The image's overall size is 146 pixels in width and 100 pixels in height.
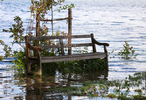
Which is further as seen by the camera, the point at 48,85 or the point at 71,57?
the point at 71,57

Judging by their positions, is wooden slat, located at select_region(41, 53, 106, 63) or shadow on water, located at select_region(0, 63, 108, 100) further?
wooden slat, located at select_region(41, 53, 106, 63)

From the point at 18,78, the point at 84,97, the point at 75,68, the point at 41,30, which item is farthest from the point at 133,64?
the point at 84,97

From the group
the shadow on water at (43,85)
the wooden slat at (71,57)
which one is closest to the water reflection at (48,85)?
the shadow on water at (43,85)

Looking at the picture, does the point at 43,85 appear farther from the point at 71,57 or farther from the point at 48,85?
the point at 71,57

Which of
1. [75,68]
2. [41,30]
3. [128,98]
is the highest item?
[41,30]

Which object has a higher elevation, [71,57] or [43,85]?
[71,57]

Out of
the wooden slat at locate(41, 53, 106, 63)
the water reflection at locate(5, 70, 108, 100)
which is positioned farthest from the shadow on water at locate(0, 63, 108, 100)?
the wooden slat at locate(41, 53, 106, 63)

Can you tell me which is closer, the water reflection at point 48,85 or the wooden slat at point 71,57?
the water reflection at point 48,85

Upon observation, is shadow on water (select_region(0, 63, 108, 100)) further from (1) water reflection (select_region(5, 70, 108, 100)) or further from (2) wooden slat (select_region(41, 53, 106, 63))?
(2) wooden slat (select_region(41, 53, 106, 63))

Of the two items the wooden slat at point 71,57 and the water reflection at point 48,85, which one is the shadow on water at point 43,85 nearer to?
the water reflection at point 48,85

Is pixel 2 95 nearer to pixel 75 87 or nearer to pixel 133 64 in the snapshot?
pixel 75 87

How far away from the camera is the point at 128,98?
635 centimetres

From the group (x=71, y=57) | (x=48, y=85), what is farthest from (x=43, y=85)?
(x=71, y=57)

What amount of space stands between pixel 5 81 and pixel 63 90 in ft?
6.41
